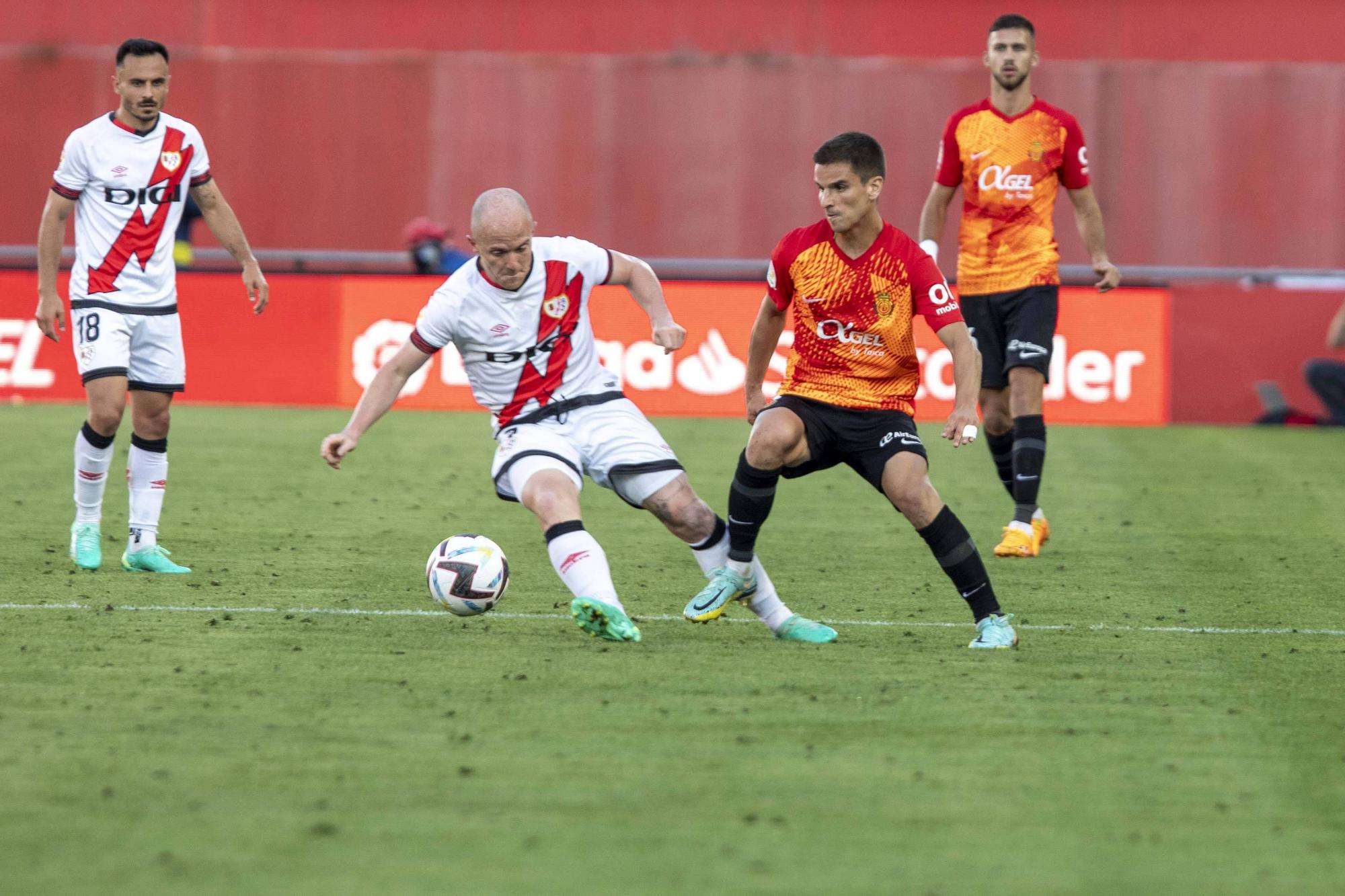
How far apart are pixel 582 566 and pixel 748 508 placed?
0.64 metres

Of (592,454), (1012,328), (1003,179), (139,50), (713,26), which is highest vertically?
(713,26)

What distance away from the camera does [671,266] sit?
1825 centimetres

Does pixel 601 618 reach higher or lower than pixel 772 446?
lower

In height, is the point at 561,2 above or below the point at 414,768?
above

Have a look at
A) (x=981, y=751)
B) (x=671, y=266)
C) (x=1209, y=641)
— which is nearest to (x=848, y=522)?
(x=1209, y=641)

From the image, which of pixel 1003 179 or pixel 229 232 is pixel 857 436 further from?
pixel 229 232

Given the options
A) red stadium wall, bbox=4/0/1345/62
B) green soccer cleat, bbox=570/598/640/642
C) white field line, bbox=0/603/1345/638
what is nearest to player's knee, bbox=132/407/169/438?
white field line, bbox=0/603/1345/638

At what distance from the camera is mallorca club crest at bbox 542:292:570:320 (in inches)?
233

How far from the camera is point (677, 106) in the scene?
64.6ft

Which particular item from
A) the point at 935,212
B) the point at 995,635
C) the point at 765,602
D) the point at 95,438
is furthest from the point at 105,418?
the point at 935,212

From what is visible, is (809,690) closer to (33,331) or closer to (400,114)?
(33,331)

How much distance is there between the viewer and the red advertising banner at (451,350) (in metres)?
13.7

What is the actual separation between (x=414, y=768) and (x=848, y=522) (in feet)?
16.1

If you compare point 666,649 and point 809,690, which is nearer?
point 809,690
